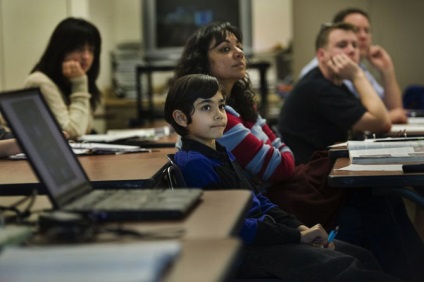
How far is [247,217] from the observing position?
91.0 inches

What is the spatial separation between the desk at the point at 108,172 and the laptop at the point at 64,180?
0.32m

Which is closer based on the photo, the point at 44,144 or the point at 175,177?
the point at 44,144

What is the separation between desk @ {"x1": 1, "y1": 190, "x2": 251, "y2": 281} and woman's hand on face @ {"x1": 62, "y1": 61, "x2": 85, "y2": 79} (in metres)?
2.34

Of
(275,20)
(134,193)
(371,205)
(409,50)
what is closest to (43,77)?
(371,205)

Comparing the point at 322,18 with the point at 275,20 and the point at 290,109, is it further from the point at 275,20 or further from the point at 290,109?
the point at 290,109

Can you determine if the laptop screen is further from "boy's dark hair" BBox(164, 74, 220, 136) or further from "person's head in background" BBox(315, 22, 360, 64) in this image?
"person's head in background" BBox(315, 22, 360, 64)

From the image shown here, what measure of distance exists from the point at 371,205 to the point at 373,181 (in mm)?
787

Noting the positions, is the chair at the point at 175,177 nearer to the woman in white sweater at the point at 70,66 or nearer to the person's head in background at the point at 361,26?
the woman in white sweater at the point at 70,66

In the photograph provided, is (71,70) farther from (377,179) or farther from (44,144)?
(44,144)

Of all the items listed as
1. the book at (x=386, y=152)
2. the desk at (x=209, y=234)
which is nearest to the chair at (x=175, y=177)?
the desk at (x=209, y=234)

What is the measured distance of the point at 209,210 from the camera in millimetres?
1610

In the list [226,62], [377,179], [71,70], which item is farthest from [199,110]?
[71,70]

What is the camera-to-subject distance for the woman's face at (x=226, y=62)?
3.04m

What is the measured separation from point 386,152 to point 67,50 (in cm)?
205
